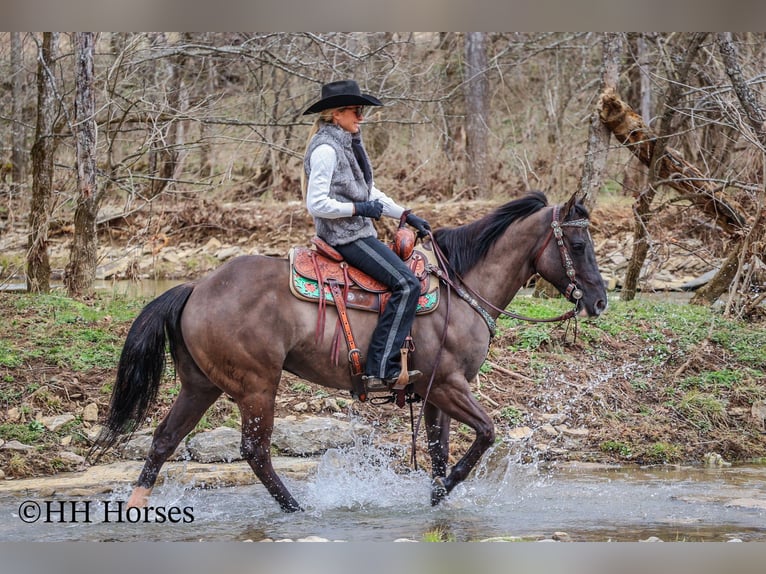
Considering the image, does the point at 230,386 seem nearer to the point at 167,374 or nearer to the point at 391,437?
the point at 391,437

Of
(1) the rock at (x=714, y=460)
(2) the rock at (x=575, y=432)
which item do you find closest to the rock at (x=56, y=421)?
(2) the rock at (x=575, y=432)

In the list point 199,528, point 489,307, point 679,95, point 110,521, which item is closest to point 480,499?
point 489,307

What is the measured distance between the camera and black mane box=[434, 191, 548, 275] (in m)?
6.66

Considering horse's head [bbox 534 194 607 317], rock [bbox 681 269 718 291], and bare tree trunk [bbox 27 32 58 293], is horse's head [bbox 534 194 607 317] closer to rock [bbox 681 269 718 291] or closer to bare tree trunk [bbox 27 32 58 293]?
bare tree trunk [bbox 27 32 58 293]

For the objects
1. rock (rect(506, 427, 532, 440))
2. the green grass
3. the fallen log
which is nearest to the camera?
rock (rect(506, 427, 532, 440))

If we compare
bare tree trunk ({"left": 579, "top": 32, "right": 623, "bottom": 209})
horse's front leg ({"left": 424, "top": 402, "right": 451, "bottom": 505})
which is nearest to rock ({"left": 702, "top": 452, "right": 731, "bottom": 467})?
horse's front leg ({"left": 424, "top": 402, "right": 451, "bottom": 505})

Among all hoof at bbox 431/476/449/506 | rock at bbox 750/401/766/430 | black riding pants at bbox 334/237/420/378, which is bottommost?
hoof at bbox 431/476/449/506

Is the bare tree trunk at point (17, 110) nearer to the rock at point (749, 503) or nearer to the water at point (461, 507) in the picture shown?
the water at point (461, 507)

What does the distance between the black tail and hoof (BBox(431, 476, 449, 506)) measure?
6.56 ft

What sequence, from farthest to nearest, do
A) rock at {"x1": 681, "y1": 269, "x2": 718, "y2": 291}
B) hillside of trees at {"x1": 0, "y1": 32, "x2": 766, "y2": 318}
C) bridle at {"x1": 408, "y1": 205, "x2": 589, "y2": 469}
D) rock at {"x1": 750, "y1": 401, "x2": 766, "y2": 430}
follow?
rock at {"x1": 681, "y1": 269, "x2": 718, "y2": 291} < hillside of trees at {"x1": 0, "y1": 32, "x2": 766, "y2": 318} < rock at {"x1": 750, "y1": 401, "x2": 766, "y2": 430} < bridle at {"x1": 408, "y1": 205, "x2": 589, "y2": 469}

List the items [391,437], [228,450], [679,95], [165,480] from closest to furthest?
[165,480], [228,450], [391,437], [679,95]

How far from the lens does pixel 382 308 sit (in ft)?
20.6

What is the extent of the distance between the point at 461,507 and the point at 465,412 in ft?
2.64

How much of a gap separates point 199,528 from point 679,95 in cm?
811
